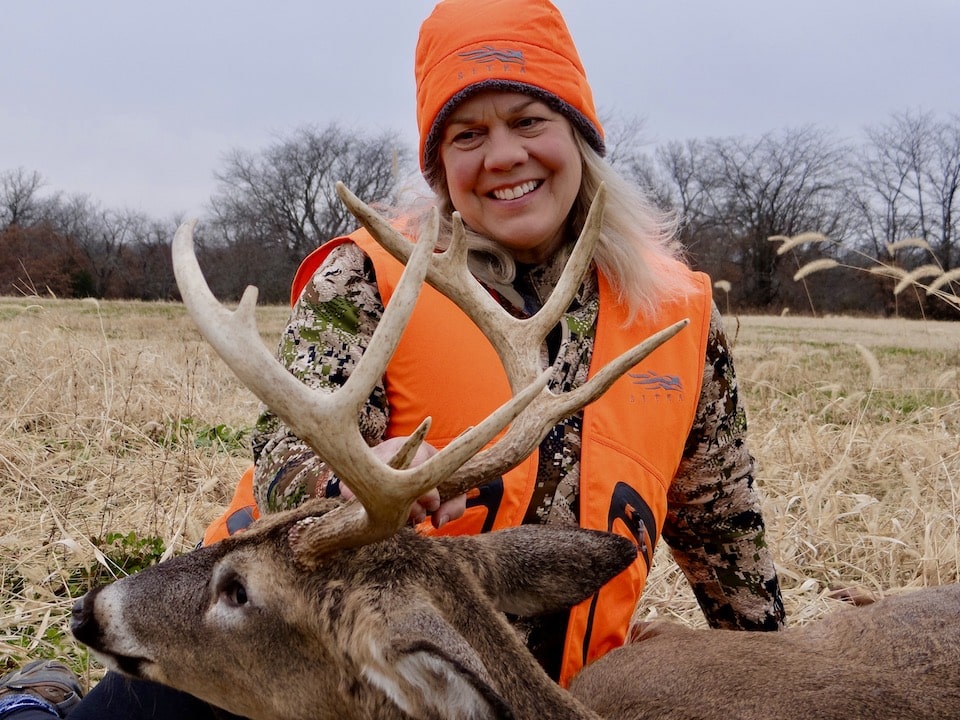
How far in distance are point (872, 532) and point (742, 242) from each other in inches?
1973

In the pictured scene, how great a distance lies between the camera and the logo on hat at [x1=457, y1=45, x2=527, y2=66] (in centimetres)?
299

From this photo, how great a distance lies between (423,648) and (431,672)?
0.19 ft

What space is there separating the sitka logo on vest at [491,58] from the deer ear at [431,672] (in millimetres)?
1840

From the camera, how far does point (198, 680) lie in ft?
7.53

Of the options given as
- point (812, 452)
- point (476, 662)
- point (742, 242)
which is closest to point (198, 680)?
point (476, 662)

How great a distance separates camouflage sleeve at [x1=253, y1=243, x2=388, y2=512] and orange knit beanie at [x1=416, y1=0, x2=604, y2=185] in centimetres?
60

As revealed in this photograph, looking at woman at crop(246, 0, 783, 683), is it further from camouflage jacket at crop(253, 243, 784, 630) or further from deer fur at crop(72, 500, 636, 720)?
deer fur at crop(72, 500, 636, 720)

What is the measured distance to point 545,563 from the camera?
2.46 meters

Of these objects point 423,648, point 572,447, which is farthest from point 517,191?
point 423,648

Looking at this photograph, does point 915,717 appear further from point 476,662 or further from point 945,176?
point 945,176

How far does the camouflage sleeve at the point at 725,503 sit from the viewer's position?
3.35 m

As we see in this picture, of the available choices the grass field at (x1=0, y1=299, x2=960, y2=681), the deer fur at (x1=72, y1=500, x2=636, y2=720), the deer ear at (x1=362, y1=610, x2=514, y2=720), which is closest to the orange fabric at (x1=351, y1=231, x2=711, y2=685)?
the deer fur at (x1=72, y1=500, x2=636, y2=720)

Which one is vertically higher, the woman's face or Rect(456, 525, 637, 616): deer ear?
the woman's face

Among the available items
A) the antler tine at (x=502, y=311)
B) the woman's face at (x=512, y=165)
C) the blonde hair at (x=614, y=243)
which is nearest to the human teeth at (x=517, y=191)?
the woman's face at (x=512, y=165)
